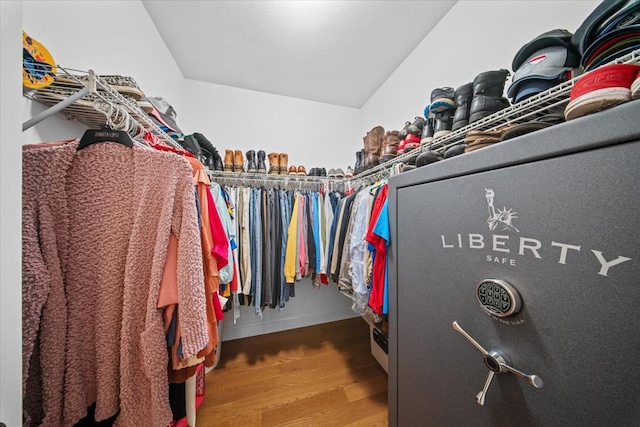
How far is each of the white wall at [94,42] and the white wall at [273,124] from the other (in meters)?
0.36

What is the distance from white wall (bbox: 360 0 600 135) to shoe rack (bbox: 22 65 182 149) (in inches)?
65.8

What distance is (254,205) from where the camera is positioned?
54.3 inches

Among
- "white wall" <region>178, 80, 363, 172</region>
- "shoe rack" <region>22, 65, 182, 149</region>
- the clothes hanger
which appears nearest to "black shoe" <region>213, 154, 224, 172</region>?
"white wall" <region>178, 80, 363, 172</region>

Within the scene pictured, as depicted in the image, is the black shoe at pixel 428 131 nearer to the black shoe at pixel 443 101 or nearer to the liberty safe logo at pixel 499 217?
the black shoe at pixel 443 101

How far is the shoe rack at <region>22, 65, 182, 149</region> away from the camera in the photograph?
0.53 m

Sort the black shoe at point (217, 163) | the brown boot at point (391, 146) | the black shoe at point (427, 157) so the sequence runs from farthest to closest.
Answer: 1. the black shoe at point (217, 163)
2. the brown boot at point (391, 146)
3. the black shoe at point (427, 157)

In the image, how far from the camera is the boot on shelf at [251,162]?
5.27 ft

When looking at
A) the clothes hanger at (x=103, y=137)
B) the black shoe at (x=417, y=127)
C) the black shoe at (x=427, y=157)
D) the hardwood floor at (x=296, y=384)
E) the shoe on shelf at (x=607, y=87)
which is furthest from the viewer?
the black shoe at (x=417, y=127)

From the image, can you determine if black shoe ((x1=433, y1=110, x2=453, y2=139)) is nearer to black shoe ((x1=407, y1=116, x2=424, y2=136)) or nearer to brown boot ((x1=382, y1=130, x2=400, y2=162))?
black shoe ((x1=407, y1=116, x2=424, y2=136))

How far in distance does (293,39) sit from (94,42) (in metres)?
1.09

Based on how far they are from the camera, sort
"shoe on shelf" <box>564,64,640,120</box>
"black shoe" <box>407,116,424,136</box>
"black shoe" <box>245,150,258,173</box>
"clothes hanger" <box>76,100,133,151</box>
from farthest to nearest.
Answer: "black shoe" <box>245,150,258,173</box> → "black shoe" <box>407,116,424,136</box> → "clothes hanger" <box>76,100,133,151</box> → "shoe on shelf" <box>564,64,640,120</box>

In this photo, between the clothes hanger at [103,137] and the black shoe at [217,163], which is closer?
the clothes hanger at [103,137]

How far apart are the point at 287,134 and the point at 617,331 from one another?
82.8 inches

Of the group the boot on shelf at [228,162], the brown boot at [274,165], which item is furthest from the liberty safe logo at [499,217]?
the boot on shelf at [228,162]
